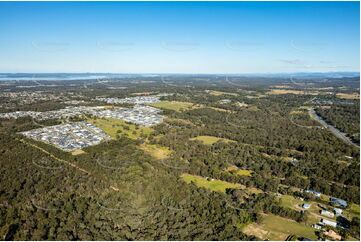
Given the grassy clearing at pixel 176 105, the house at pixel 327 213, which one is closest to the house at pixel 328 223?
the house at pixel 327 213

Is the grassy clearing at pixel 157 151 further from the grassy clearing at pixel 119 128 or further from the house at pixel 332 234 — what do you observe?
the house at pixel 332 234

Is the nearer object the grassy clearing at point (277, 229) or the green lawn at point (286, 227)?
the grassy clearing at point (277, 229)

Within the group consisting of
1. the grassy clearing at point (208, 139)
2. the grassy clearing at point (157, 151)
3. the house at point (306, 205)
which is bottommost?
the house at point (306, 205)

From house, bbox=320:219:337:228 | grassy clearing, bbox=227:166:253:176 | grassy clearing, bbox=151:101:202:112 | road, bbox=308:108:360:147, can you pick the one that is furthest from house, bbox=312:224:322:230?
grassy clearing, bbox=151:101:202:112

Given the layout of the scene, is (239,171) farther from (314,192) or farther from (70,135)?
(70,135)

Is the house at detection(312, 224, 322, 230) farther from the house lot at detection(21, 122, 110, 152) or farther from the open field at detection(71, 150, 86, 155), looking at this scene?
the house lot at detection(21, 122, 110, 152)

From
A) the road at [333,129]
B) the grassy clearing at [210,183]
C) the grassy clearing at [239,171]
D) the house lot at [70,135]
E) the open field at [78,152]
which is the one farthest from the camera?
the road at [333,129]

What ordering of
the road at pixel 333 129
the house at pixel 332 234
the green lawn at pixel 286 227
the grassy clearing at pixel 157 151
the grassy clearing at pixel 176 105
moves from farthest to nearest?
1. the grassy clearing at pixel 176 105
2. the road at pixel 333 129
3. the grassy clearing at pixel 157 151
4. the green lawn at pixel 286 227
5. the house at pixel 332 234
